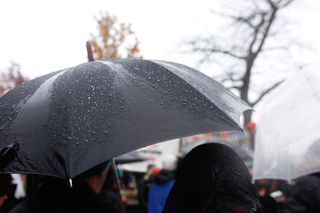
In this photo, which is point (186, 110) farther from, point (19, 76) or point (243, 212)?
point (19, 76)

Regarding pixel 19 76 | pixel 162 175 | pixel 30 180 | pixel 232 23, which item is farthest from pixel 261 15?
pixel 19 76

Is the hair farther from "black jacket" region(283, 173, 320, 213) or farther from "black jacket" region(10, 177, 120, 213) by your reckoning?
"black jacket" region(283, 173, 320, 213)

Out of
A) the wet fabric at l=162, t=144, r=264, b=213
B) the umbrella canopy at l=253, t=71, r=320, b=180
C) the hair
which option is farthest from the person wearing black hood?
the wet fabric at l=162, t=144, r=264, b=213

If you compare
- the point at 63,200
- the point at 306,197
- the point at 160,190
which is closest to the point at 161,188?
the point at 160,190

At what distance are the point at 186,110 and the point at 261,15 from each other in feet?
39.7

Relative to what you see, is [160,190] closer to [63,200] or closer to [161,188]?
[161,188]

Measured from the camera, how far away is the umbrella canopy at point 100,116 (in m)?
1.12

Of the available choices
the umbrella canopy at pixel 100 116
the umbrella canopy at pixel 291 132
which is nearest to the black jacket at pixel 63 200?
the umbrella canopy at pixel 100 116

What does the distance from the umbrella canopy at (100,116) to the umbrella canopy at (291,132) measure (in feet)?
4.47

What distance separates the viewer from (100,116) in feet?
3.99

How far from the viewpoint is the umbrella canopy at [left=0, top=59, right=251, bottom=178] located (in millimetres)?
1118

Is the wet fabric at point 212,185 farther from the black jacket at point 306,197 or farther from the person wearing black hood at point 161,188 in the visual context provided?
the person wearing black hood at point 161,188

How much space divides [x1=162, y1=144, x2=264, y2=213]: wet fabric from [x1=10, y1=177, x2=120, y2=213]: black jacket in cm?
51

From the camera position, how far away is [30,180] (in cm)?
353
